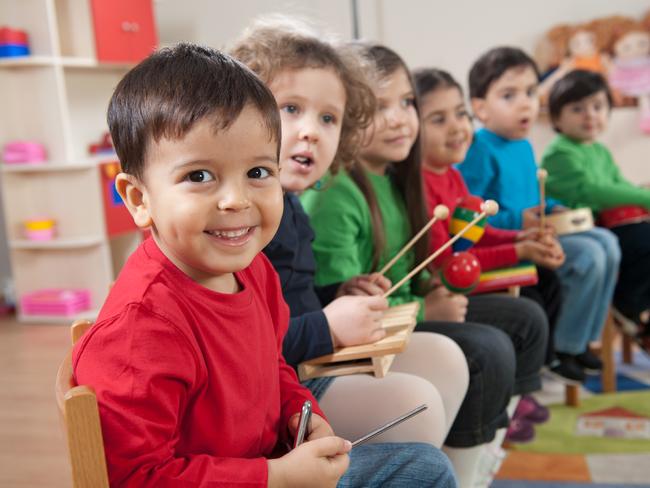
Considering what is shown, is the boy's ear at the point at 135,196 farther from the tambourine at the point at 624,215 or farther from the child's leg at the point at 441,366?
the tambourine at the point at 624,215

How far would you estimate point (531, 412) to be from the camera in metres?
1.94

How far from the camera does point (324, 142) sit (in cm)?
117

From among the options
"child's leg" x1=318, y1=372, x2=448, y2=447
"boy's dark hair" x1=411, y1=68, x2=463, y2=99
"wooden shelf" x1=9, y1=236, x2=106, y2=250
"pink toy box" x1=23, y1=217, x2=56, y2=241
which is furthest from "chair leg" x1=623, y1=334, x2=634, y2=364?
"pink toy box" x1=23, y1=217, x2=56, y2=241

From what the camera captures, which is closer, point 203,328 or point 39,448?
point 203,328

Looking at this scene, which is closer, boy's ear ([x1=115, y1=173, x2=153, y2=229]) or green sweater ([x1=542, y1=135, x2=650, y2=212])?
boy's ear ([x1=115, y1=173, x2=153, y2=229])

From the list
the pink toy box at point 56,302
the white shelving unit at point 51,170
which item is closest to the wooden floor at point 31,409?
the pink toy box at point 56,302

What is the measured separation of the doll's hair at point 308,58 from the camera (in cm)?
117

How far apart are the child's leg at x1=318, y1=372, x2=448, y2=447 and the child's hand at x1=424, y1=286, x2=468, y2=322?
14.7 inches

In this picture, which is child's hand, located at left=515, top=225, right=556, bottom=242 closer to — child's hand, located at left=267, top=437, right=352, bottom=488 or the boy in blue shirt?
the boy in blue shirt

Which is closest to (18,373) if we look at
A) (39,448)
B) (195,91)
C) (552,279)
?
(39,448)

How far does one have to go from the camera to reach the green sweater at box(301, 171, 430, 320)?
4.28 ft

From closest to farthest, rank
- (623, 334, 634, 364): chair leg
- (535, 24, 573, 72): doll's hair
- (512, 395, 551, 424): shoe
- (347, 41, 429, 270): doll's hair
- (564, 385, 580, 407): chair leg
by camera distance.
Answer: (347, 41, 429, 270): doll's hair, (512, 395, 551, 424): shoe, (564, 385, 580, 407): chair leg, (623, 334, 634, 364): chair leg, (535, 24, 573, 72): doll's hair

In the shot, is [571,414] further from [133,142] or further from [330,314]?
[133,142]

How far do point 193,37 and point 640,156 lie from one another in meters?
2.41
